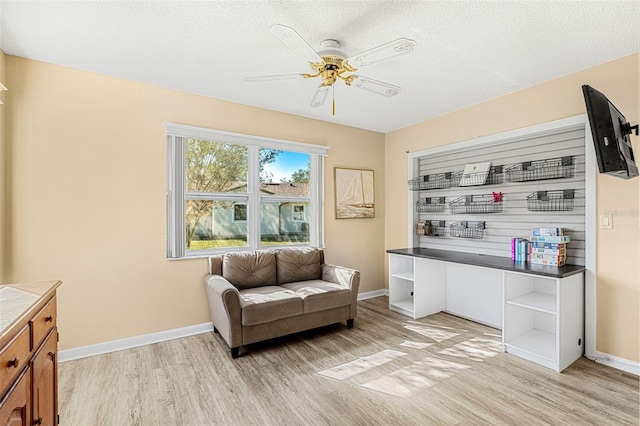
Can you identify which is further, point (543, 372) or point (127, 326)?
point (127, 326)

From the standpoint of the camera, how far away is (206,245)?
368 centimetres

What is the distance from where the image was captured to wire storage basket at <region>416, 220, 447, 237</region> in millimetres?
4398

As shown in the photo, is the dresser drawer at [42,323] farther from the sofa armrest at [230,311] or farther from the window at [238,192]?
the window at [238,192]

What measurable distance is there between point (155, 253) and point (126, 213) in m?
0.50

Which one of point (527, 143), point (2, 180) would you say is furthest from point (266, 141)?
point (527, 143)

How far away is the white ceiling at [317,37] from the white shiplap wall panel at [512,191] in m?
0.68

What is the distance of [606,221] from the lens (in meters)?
2.76

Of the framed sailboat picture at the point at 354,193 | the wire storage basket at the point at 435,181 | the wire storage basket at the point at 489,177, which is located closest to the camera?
the wire storage basket at the point at 489,177

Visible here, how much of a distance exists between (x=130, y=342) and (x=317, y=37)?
11.0 ft

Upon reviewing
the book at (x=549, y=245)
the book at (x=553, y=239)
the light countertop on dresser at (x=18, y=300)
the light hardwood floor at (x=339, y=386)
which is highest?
the book at (x=553, y=239)

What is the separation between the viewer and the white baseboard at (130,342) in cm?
285

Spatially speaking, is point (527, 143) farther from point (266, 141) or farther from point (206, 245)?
point (206, 245)

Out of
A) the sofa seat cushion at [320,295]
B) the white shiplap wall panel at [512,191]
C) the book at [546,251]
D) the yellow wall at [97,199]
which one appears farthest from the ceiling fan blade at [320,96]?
the book at [546,251]

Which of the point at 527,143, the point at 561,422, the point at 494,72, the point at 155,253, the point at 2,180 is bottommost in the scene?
the point at 561,422
